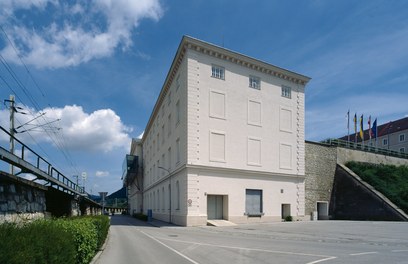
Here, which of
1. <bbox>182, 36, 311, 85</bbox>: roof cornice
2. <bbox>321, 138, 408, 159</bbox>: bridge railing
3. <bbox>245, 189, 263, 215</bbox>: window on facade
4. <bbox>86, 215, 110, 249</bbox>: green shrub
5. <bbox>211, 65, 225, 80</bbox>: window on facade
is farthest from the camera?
<bbox>321, 138, 408, 159</bbox>: bridge railing

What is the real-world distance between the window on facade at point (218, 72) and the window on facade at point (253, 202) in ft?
39.7

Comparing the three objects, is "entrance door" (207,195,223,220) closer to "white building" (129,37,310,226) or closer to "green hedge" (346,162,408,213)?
"white building" (129,37,310,226)

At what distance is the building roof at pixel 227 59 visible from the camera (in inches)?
1366

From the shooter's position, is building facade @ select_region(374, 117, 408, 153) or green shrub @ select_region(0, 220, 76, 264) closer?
green shrub @ select_region(0, 220, 76, 264)

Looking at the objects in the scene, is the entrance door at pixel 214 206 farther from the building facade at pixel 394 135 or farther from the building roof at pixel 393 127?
the building roof at pixel 393 127

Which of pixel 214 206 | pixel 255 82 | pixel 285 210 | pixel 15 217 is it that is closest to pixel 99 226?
pixel 15 217

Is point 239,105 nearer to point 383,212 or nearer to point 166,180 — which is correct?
point 166,180

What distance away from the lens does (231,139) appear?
36.2m

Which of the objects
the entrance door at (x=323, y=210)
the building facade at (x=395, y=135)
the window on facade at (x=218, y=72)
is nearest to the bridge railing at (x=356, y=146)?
the entrance door at (x=323, y=210)

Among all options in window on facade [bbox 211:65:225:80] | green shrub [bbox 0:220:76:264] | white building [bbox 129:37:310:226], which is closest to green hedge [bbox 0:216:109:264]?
green shrub [bbox 0:220:76:264]

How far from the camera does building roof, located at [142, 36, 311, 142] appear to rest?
114 ft

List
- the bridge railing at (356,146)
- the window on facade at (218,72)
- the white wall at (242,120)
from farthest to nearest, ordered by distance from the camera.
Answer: the bridge railing at (356,146) → the window on facade at (218,72) → the white wall at (242,120)

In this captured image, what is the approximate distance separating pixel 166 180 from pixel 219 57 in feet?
55.1

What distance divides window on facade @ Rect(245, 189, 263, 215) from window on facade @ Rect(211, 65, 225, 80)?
1210cm
